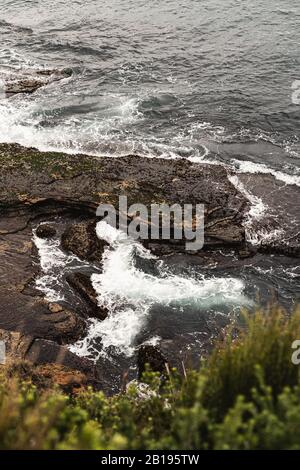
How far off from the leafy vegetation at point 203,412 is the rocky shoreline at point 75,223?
4260 millimetres

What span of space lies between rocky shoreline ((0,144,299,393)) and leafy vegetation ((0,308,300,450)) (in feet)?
14.0

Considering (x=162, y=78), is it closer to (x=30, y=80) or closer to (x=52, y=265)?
(x=30, y=80)

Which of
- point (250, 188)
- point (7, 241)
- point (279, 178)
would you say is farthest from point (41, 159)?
point (279, 178)

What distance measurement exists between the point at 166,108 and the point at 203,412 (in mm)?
19347

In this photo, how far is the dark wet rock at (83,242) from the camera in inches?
557

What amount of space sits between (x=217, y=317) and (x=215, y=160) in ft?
27.1

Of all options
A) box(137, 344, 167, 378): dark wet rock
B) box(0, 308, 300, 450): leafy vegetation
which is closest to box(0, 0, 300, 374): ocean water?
box(137, 344, 167, 378): dark wet rock

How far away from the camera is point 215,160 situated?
18.9 meters

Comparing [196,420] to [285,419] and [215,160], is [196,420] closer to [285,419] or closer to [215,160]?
[285,419]

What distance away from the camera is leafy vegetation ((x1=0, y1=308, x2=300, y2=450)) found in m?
5.24

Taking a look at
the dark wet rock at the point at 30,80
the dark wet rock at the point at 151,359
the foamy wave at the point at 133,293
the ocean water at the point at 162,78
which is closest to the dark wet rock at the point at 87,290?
the foamy wave at the point at 133,293

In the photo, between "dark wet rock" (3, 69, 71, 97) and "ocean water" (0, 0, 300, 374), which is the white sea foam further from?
"dark wet rock" (3, 69, 71, 97)

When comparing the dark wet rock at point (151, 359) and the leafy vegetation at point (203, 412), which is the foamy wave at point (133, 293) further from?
the leafy vegetation at point (203, 412)

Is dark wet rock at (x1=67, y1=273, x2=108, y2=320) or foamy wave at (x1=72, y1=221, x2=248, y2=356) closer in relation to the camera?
foamy wave at (x1=72, y1=221, x2=248, y2=356)
